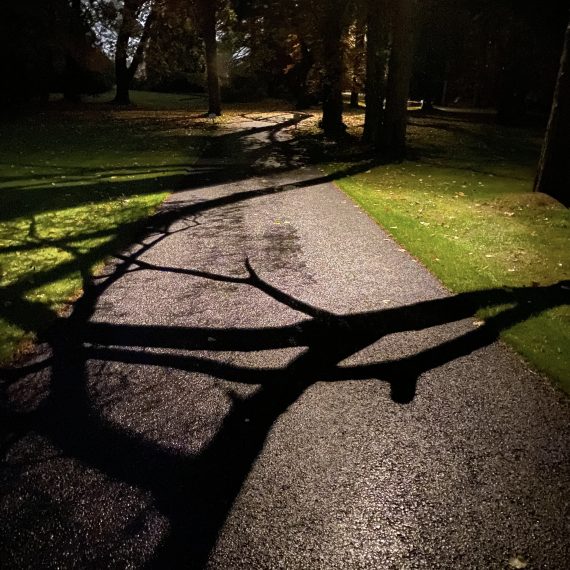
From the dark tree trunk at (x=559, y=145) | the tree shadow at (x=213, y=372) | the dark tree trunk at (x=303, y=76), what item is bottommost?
the tree shadow at (x=213, y=372)

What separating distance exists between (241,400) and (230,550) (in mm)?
1321

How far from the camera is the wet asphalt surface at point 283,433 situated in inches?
101

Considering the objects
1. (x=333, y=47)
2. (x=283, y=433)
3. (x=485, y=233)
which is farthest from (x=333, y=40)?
(x=283, y=433)

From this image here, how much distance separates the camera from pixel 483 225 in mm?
8914

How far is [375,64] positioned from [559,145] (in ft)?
36.7

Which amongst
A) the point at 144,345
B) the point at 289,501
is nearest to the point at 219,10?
the point at 144,345

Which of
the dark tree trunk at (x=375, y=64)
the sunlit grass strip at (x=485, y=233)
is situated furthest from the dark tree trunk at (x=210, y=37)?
the sunlit grass strip at (x=485, y=233)

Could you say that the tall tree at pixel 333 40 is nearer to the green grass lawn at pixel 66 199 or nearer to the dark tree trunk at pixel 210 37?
the green grass lawn at pixel 66 199

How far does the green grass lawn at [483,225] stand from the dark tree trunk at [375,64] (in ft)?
9.29

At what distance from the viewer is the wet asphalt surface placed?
256 centimetres

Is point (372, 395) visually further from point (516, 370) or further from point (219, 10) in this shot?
point (219, 10)

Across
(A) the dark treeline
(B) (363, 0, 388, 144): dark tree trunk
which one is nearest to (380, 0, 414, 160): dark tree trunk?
(A) the dark treeline

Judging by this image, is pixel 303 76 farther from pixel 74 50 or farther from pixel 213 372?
pixel 213 372

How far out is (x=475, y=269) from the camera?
652 cm
